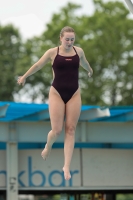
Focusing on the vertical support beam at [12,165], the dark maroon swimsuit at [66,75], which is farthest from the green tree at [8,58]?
the dark maroon swimsuit at [66,75]

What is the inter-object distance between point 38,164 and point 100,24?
25630mm

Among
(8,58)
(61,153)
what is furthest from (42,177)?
(8,58)

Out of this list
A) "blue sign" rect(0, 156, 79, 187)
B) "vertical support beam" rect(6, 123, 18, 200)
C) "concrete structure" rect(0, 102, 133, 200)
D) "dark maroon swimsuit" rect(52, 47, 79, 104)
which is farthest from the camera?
"blue sign" rect(0, 156, 79, 187)

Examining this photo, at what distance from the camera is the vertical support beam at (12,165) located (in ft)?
68.0

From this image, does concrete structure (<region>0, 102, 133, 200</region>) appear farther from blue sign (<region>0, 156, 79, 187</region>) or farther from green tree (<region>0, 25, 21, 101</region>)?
green tree (<region>0, 25, 21, 101</region>)

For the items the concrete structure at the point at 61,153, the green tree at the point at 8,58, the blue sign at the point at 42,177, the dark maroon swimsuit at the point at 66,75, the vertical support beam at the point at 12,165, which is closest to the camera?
the dark maroon swimsuit at the point at 66,75

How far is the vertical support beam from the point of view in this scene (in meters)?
20.7

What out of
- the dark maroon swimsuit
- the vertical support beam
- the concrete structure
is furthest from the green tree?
the dark maroon swimsuit

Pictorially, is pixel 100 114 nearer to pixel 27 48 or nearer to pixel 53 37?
pixel 53 37

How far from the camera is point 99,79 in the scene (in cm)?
4641

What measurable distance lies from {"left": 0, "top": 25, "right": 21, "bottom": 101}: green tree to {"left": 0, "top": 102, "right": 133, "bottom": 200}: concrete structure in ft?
89.3

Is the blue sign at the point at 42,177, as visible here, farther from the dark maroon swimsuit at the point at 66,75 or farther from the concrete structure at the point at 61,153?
the dark maroon swimsuit at the point at 66,75

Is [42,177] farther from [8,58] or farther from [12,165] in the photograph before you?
[8,58]

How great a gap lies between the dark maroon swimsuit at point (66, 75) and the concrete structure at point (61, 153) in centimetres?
922
